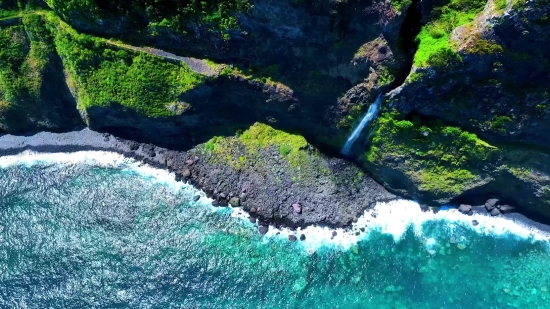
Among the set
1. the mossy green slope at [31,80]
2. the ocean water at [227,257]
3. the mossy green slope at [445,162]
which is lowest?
the ocean water at [227,257]

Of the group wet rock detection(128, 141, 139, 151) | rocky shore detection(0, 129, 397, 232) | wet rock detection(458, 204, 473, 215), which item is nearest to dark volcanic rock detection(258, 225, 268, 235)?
rocky shore detection(0, 129, 397, 232)

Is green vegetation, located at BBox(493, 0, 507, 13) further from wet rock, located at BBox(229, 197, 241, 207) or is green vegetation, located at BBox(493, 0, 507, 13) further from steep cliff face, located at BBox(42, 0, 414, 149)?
wet rock, located at BBox(229, 197, 241, 207)

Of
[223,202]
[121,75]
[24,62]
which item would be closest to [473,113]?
[223,202]

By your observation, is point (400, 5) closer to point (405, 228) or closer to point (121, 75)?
point (405, 228)

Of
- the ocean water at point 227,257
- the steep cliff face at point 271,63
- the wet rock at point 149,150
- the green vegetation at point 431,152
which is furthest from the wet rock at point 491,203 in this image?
the wet rock at point 149,150

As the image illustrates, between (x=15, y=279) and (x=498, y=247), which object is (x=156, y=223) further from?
(x=498, y=247)

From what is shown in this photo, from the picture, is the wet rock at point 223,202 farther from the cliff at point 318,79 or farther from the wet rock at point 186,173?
the cliff at point 318,79
